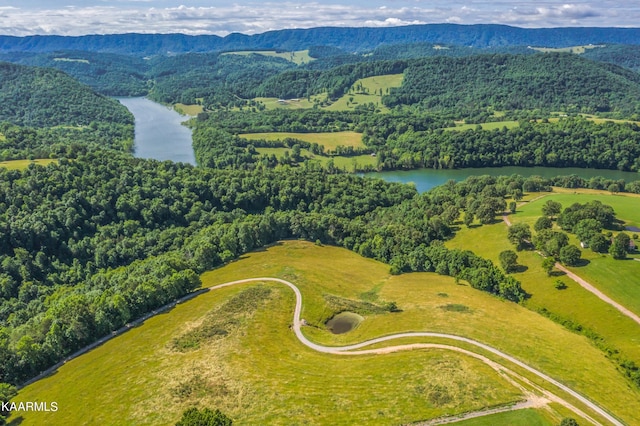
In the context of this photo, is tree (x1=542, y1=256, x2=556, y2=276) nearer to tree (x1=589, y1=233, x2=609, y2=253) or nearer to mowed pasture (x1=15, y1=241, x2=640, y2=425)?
tree (x1=589, y1=233, x2=609, y2=253)

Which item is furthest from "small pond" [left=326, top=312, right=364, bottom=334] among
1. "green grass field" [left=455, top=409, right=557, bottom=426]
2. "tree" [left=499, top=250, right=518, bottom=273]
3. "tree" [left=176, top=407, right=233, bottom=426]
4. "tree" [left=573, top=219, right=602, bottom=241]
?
"tree" [left=573, top=219, right=602, bottom=241]

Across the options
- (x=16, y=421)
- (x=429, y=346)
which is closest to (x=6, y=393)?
(x=16, y=421)

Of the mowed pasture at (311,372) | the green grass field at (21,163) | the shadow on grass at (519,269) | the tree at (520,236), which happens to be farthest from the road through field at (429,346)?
the green grass field at (21,163)

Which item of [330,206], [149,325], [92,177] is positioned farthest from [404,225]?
[92,177]

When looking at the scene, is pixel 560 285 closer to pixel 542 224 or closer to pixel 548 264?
pixel 548 264

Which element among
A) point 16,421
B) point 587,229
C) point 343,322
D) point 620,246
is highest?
point 587,229
